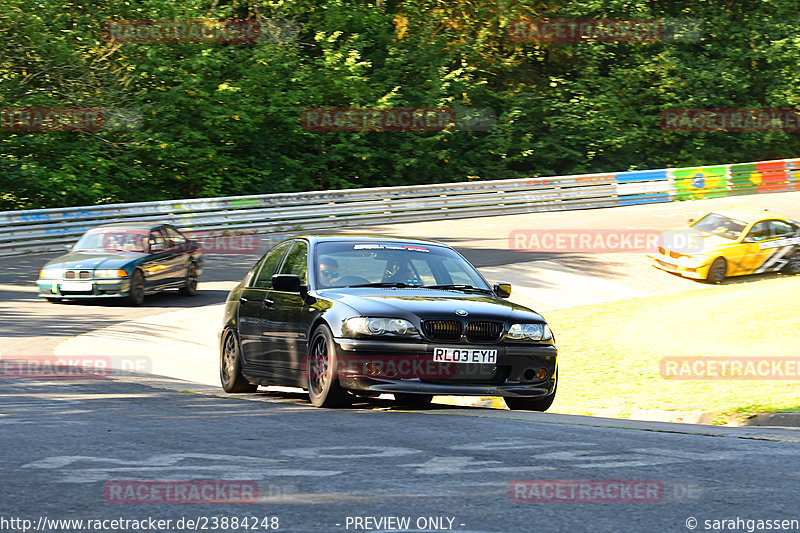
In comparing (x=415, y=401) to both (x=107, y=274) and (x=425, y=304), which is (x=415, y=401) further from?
(x=107, y=274)

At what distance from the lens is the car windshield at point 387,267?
9.84 metres

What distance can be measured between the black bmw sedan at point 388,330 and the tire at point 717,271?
14.8 meters

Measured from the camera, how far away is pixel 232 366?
11.0m

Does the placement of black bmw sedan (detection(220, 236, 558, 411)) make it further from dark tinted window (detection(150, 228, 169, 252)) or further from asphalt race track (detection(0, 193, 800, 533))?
dark tinted window (detection(150, 228, 169, 252))

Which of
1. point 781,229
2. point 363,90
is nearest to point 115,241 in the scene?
point 781,229

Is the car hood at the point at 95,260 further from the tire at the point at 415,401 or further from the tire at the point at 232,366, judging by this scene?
the tire at the point at 415,401

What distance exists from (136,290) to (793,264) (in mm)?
14692

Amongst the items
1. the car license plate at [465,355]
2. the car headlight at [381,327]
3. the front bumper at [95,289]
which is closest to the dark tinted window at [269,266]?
the car headlight at [381,327]

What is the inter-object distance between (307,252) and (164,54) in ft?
86.0

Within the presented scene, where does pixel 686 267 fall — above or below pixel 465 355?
below

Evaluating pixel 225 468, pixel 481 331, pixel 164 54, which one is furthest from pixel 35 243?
pixel 225 468

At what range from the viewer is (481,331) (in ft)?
29.4

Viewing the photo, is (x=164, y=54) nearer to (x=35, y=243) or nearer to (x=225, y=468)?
(x=35, y=243)
